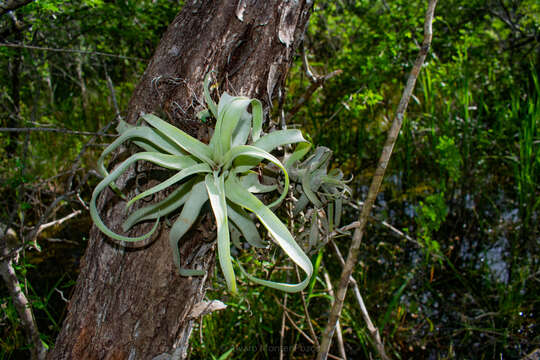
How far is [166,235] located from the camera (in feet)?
2.16

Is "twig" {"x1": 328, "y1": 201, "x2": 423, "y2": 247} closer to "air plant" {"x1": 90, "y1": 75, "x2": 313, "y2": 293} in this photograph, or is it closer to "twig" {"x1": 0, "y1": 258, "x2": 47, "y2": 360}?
"air plant" {"x1": 90, "y1": 75, "x2": 313, "y2": 293}

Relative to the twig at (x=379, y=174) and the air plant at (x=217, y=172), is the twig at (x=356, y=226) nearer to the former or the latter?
the twig at (x=379, y=174)

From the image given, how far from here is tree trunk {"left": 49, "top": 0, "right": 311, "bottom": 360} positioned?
0.66m

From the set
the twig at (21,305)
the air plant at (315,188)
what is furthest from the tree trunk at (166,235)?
the twig at (21,305)

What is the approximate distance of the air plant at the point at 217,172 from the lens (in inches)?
22.6

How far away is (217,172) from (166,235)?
0.52ft

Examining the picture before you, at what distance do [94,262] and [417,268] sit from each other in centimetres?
178

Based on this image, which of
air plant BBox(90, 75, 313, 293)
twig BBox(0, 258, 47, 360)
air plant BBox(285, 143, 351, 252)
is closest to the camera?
air plant BBox(90, 75, 313, 293)

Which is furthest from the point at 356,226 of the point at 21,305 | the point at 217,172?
the point at 21,305

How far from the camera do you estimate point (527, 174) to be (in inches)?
71.0

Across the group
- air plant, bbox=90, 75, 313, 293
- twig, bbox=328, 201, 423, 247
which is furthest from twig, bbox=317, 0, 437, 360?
air plant, bbox=90, 75, 313, 293

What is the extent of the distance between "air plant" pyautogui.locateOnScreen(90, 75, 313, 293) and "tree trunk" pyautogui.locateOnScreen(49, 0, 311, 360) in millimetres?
51

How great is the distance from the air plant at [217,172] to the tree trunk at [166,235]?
5cm

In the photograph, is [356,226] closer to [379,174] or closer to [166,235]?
[379,174]
